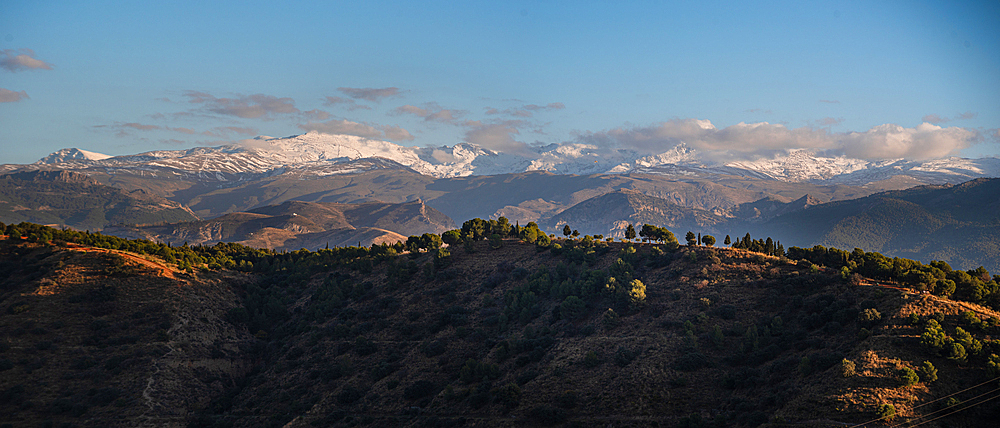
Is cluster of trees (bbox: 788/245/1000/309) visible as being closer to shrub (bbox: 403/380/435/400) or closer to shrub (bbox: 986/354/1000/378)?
shrub (bbox: 986/354/1000/378)

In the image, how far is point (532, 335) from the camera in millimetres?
113375

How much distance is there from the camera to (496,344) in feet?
370

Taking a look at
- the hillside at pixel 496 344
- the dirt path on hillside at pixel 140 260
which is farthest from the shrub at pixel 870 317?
the dirt path on hillside at pixel 140 260

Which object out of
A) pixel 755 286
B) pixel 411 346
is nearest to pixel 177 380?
pixel 411 346

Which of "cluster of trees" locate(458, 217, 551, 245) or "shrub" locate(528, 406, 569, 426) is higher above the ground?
"cluster of trees" locate(458, 217, 551, 245)

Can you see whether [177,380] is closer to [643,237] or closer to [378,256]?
[378,256]

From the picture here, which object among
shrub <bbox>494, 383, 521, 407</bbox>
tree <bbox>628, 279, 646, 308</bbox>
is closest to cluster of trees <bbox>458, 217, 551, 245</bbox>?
tree <bbox>628, 279, 646, 308</bbox>

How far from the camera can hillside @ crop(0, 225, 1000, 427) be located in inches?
2953

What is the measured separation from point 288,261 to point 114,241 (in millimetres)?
48298

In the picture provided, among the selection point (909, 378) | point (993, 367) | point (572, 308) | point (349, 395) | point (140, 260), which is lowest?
point (349, 395)

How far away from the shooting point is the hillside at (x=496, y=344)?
75000 mm

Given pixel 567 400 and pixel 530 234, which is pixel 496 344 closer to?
pixel 567 400

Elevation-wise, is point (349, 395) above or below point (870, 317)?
below

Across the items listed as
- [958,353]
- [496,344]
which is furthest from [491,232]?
[958,353]
